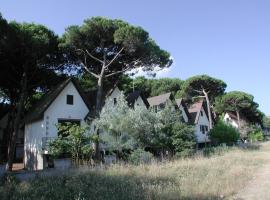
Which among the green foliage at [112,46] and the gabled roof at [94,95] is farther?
the gabled roof at [94,95]

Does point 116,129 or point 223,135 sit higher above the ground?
point 116,129

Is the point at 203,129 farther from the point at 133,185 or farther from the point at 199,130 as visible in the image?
the point at 133,185

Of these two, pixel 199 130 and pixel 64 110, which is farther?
pixel 199 130

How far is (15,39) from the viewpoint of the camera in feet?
76.8

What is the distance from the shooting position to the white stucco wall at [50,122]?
26484 mm

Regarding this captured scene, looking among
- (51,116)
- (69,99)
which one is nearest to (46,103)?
(51,116)

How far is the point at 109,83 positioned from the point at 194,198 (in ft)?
80.6

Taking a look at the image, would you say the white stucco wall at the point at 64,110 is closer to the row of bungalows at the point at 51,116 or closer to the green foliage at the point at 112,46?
the row of bungalows at the point at 51,116

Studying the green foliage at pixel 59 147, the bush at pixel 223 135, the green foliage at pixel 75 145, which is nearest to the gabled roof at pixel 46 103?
the green foliage at pixel 59 147

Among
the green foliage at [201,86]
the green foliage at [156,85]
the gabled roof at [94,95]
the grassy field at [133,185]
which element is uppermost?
the green foliage at [156,85]

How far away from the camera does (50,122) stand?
87.6 feet

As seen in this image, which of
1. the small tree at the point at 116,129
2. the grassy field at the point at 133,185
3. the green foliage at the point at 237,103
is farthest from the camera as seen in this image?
the green foliage at the point at 237,103

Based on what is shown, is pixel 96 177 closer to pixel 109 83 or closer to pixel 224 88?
pixel 109 83

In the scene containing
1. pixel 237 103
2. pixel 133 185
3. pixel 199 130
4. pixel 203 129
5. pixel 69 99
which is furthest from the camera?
pixel 237 103
